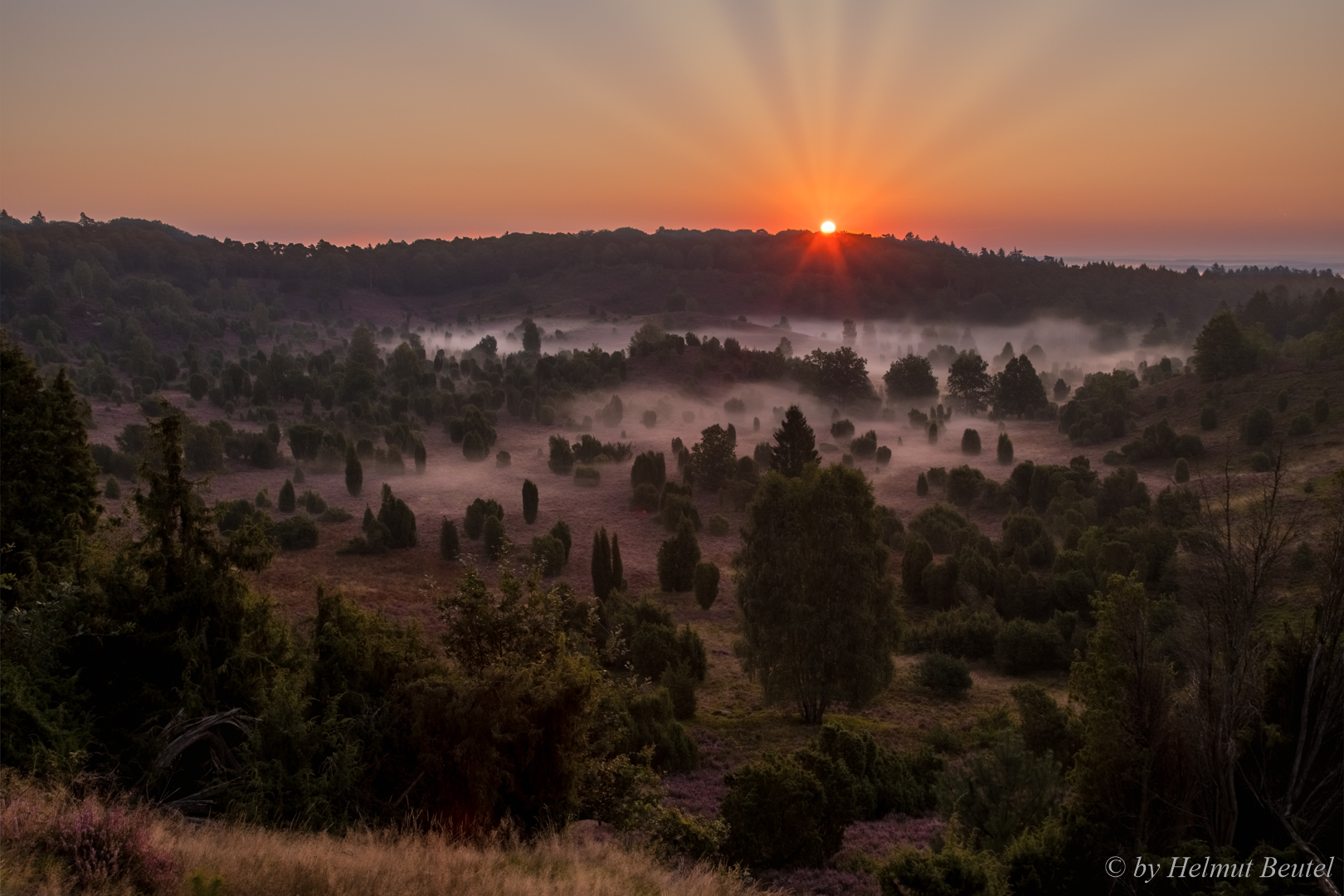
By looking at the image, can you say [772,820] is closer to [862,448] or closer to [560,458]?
[560,458]

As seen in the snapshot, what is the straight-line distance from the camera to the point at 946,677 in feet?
114

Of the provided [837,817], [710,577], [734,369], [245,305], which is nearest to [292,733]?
[837,817]

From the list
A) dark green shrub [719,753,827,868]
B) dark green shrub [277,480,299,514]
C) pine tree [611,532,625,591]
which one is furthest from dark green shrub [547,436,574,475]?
dark green shrub [719,753,827,868]

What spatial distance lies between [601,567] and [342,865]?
1327 inches

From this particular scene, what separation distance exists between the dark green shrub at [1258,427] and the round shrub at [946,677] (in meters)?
47.8

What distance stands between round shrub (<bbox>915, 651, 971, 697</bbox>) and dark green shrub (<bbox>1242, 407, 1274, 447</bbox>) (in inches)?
1881

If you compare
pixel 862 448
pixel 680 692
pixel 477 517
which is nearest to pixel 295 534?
pixel 477 517

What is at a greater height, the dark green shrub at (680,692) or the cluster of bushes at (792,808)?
the cluster of bushes at (792,808)

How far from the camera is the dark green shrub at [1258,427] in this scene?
221 ft

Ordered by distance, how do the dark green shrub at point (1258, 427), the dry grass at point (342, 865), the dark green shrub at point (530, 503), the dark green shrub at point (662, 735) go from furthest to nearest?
the dark green shrub at point (1258, 427) → the dark green shrub at point (530, 503) → the dark green shrub at point (662, 735) → the dry grass at point (342, 865)

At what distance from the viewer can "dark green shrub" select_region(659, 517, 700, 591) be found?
47.7 m

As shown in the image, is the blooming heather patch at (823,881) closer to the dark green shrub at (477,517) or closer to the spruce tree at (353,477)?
the dark green shrub at (477,517)

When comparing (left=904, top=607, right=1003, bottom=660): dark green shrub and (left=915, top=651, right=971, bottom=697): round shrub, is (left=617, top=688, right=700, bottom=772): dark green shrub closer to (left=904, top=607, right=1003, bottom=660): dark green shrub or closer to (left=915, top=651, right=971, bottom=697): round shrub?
(left=915, top=651, right=971, bottom=697): round shrub

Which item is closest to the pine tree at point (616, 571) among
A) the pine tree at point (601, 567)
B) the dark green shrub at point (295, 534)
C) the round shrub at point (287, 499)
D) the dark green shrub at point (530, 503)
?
the pine tree at point (601, 567)
